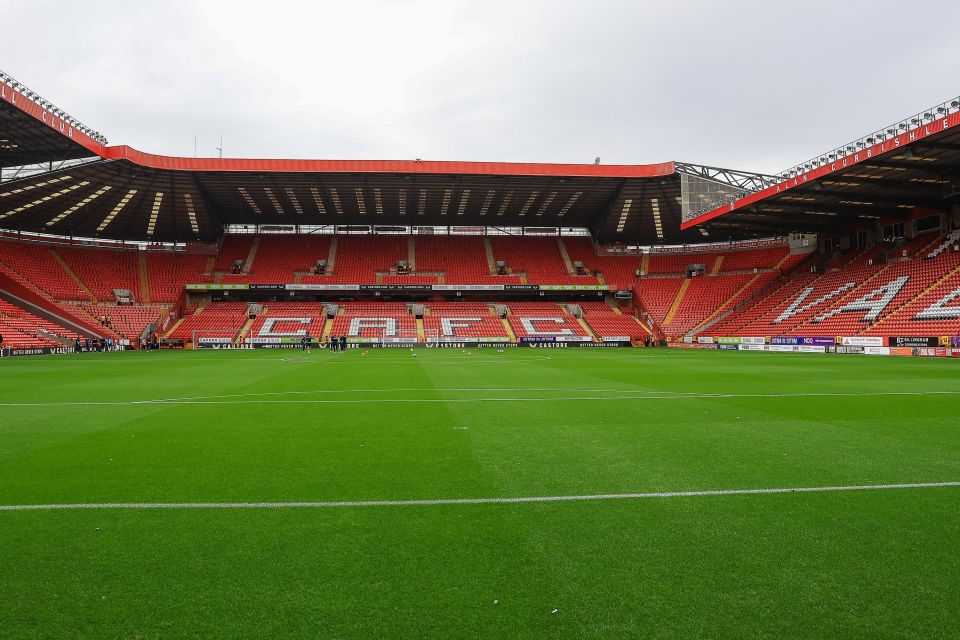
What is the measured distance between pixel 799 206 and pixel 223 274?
5703 centimetres

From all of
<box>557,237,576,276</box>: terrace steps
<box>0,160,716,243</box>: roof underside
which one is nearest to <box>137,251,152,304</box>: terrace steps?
<box>0,160,716,243</box>: roof underside

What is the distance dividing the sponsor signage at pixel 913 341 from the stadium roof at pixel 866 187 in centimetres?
1022

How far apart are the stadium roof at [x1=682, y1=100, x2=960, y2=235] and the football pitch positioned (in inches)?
1043

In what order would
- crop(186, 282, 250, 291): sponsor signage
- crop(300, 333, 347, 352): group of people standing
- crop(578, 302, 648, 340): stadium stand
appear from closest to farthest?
crop(300, 333, 347, 352): group of people standing
crop(578, 302, 648, 340): stadium stand
crop(186, 282, 250, 291): sponsor signage

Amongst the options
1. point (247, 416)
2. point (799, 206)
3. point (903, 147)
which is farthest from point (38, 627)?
point (799, 206)

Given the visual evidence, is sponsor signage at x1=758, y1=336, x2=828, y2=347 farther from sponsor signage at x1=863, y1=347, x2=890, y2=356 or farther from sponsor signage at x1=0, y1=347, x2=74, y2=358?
sponsor signage at x1=0, y1=347, x2=74, y2=358

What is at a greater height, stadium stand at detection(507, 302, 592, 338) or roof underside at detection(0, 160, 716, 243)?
roof underside at detection(0, 160, 716, 243)

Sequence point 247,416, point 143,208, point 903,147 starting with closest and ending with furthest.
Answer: point 247,416 < point 903,147 < point 143,208

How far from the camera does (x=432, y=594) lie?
3.46 metres

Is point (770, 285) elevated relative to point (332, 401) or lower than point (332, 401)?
elevated

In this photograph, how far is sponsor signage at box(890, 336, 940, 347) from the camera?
107 feet

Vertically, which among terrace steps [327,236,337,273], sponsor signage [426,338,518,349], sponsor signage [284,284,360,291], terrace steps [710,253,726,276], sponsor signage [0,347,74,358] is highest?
terrace steps [327,236,337,273]

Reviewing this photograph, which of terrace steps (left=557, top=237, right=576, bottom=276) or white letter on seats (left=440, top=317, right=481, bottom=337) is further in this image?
terrace steps (left=557, top=237, right=576, bottom=276)

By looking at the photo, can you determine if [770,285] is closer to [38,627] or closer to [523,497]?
[523,497]
